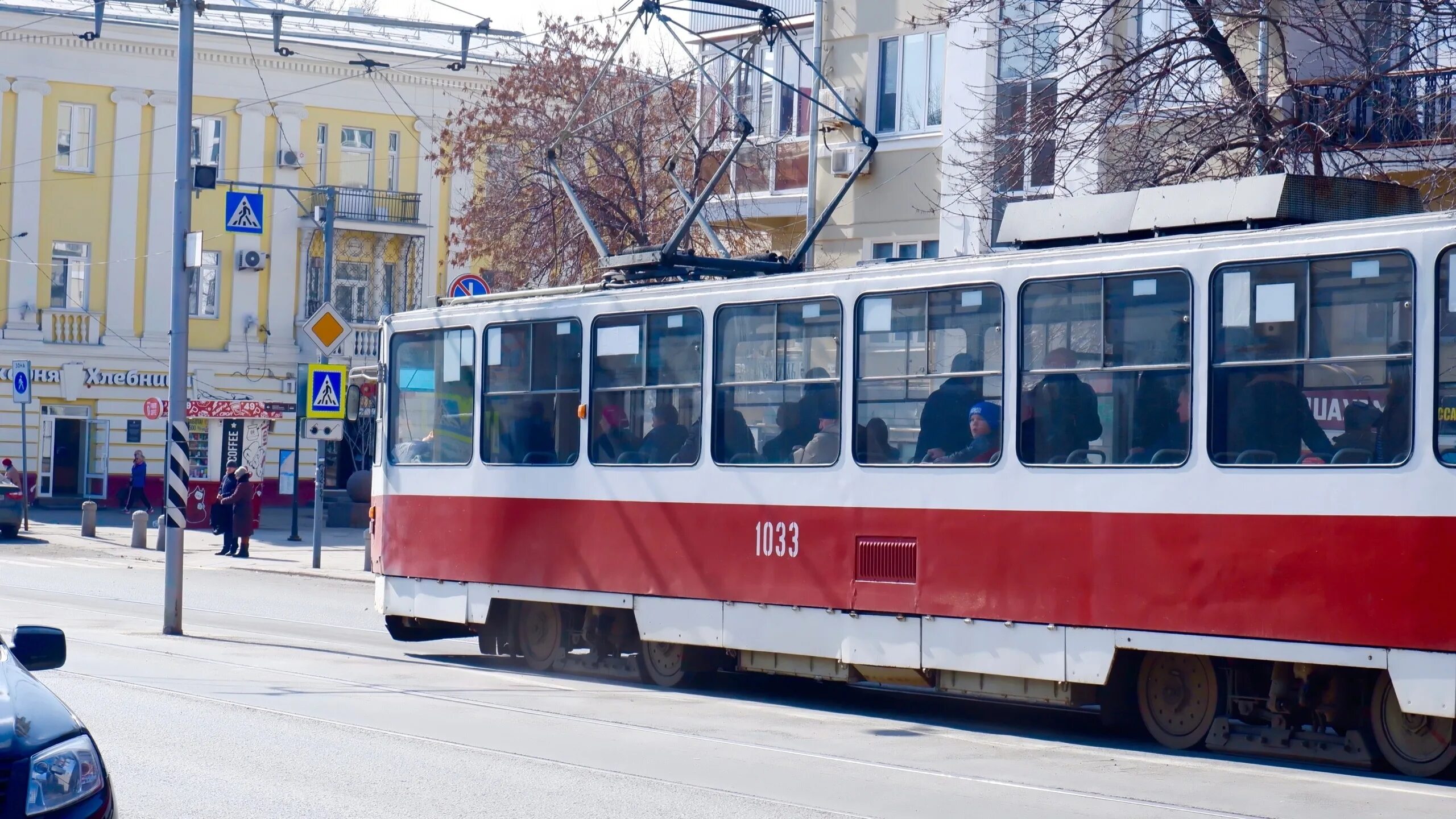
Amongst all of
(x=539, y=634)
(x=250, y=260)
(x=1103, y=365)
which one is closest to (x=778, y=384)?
(x=1103, y=365)

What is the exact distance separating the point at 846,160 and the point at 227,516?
12.9 meters

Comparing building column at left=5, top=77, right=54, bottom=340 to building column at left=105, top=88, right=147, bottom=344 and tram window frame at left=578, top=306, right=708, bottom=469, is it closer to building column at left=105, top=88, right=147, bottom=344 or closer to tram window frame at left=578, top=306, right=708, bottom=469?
building column at left=105, top=88, right=147, bottom=344

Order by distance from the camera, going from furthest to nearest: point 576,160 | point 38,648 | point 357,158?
point 357,158
point 576,160
point 38,648

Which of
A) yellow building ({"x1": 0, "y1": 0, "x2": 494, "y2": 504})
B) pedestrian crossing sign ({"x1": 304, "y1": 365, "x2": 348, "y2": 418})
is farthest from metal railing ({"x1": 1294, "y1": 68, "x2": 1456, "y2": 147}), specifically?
yellow building ({"x1": 0, "y1": 0, "x2": 494, "y2": 504})

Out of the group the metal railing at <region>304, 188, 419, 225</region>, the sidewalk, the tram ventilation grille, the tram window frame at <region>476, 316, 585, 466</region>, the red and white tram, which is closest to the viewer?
the red and white tram

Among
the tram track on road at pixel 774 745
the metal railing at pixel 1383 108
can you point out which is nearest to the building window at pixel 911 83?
the metal railing at pixel 1383 108

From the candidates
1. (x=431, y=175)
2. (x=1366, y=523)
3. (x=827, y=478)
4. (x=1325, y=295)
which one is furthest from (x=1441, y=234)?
(x=431, y=175)

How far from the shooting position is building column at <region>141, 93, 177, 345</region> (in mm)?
Result: 43969

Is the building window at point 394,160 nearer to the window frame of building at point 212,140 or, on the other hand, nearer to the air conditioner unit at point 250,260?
the air conditioner unit at point 250,260

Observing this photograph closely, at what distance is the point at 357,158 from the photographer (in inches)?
1817

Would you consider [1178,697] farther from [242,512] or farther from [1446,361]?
[242,512]

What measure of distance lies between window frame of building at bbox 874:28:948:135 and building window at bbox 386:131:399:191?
24320 millimetres

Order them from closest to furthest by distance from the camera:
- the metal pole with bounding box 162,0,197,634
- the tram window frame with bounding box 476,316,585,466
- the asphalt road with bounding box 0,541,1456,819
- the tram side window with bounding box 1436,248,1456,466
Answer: the asphalt road with bounding box 0,541,1456,819, the tram side window with bounding box 1436,248,1456,466, the tram window frame with bounding box 476,316,585,466, the metal pole with bounding box 162,0,197,634

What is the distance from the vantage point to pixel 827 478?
11.8 m
